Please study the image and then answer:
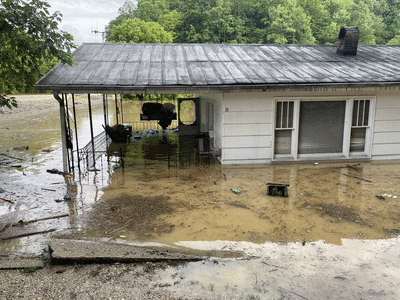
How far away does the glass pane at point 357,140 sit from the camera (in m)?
10.9

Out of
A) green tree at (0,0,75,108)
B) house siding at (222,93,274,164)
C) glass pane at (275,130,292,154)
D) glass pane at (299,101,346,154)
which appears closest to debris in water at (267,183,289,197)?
house siding at (222,93,274,164)

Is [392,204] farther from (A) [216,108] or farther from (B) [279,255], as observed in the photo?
(A) [216,108]

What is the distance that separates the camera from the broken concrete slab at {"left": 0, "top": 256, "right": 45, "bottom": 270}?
183 inches

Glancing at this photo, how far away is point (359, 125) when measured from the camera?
10805mm

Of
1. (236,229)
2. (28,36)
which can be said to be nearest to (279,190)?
(236,229)

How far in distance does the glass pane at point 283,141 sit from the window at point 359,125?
2.28 metres

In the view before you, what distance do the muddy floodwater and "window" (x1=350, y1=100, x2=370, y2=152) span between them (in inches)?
25.0

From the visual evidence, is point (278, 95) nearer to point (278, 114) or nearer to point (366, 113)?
point (278, 114)

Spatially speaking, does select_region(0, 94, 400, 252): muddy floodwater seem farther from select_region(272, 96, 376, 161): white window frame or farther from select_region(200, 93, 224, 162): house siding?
select_region(200, 93, 224, 162): house siding

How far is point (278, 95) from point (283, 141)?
5.20ft

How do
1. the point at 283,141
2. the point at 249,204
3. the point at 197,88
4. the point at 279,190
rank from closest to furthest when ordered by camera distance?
the point at 249,204 → the point at 279,190 → the point at 197,88 → the point at 283,141

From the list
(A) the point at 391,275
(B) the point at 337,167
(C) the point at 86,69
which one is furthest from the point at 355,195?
(C) the point at 86,69

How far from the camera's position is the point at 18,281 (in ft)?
14.2

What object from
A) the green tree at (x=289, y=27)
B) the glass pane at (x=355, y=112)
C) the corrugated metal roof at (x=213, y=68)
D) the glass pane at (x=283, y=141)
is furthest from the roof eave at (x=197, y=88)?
the green tree at (x=289, y=27)
